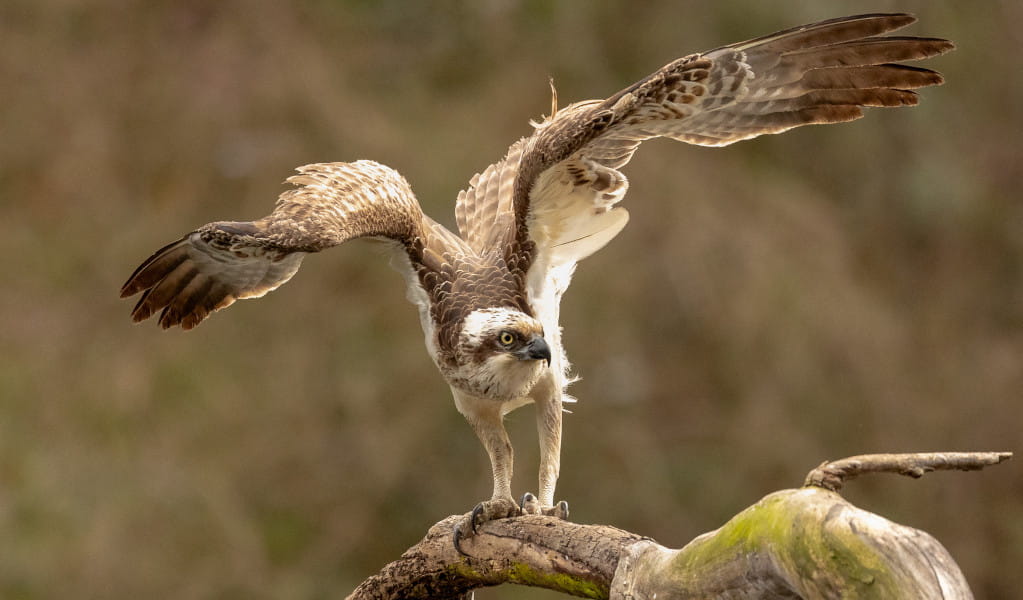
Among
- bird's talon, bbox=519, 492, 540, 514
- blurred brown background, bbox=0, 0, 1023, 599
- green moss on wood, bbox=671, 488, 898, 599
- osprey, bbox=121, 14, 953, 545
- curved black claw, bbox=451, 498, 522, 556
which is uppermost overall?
blurred brown background, bbox=0, 0, 1023, 599

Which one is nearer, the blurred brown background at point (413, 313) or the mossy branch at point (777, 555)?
the mossy branch at point (777, 555)

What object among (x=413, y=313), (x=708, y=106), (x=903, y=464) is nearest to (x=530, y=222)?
(x=708, y=106)

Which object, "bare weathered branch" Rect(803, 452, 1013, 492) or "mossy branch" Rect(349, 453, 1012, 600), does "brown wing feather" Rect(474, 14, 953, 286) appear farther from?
"bare weathered branch" Rect(803, 452, 1013, 492)

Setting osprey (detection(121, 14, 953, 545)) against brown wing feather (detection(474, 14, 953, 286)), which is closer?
brown wing feather (detection(474, 14, 953, 286))

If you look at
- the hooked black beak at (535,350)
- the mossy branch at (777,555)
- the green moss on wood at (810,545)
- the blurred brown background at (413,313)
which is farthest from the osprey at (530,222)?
the blurred brown background at (413,313)

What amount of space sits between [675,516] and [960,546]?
293 cm

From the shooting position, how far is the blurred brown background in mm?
11711

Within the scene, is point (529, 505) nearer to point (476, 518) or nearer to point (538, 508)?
point (538, 508)

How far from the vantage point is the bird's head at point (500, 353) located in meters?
5.32

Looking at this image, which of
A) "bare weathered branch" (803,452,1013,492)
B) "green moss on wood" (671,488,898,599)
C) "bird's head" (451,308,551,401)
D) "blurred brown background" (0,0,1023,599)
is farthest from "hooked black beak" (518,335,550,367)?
"blurred brown background" (0,0,1023,599)

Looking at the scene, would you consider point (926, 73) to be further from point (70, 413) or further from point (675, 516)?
point (70, 413)

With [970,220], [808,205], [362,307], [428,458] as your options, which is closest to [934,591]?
[428,458]

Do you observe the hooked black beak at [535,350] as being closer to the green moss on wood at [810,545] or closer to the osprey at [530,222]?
the osprey at [530,222]

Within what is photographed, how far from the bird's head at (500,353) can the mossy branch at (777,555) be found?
2.17 feet
